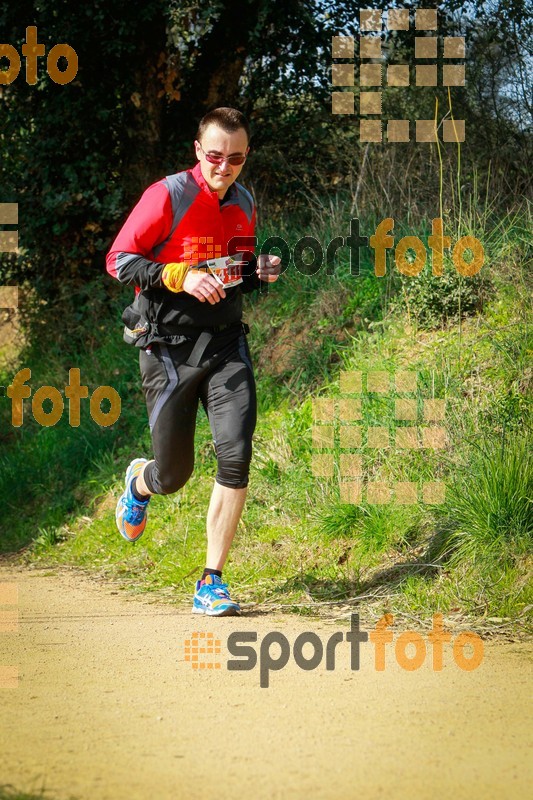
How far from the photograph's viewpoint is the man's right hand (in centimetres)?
519

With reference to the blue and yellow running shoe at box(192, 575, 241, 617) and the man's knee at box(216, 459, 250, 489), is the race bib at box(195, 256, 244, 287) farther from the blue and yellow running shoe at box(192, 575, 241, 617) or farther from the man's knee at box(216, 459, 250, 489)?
the blue and yellow running shoe at box(192, 575, 241, 617)

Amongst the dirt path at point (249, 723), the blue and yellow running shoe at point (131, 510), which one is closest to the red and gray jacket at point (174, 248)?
the blue and yellow running shoe at point (131, 510)

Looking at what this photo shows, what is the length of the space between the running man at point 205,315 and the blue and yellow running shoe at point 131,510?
25.7 inches

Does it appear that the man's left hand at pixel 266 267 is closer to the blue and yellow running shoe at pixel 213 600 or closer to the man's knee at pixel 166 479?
the man's knee at pixel 166 479

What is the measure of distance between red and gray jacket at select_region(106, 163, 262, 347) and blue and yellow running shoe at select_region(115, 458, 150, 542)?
3.32 ft

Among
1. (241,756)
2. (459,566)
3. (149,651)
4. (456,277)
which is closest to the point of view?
(241,756)

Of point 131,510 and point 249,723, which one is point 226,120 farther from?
point 249,723

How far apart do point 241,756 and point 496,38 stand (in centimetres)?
789

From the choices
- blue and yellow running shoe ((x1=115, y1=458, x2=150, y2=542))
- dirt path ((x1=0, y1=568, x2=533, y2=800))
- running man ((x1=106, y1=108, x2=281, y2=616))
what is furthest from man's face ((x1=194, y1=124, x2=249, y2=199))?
dirt path ((x1=0, y1=568, x2=533, y2=800))

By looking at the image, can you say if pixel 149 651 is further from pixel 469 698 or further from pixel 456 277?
pixel 456 277

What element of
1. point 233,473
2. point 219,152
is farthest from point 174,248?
point 233,473

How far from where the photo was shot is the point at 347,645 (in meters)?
4.91

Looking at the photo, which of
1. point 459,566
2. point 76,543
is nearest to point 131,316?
point 459,566

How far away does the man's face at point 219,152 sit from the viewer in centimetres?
549
